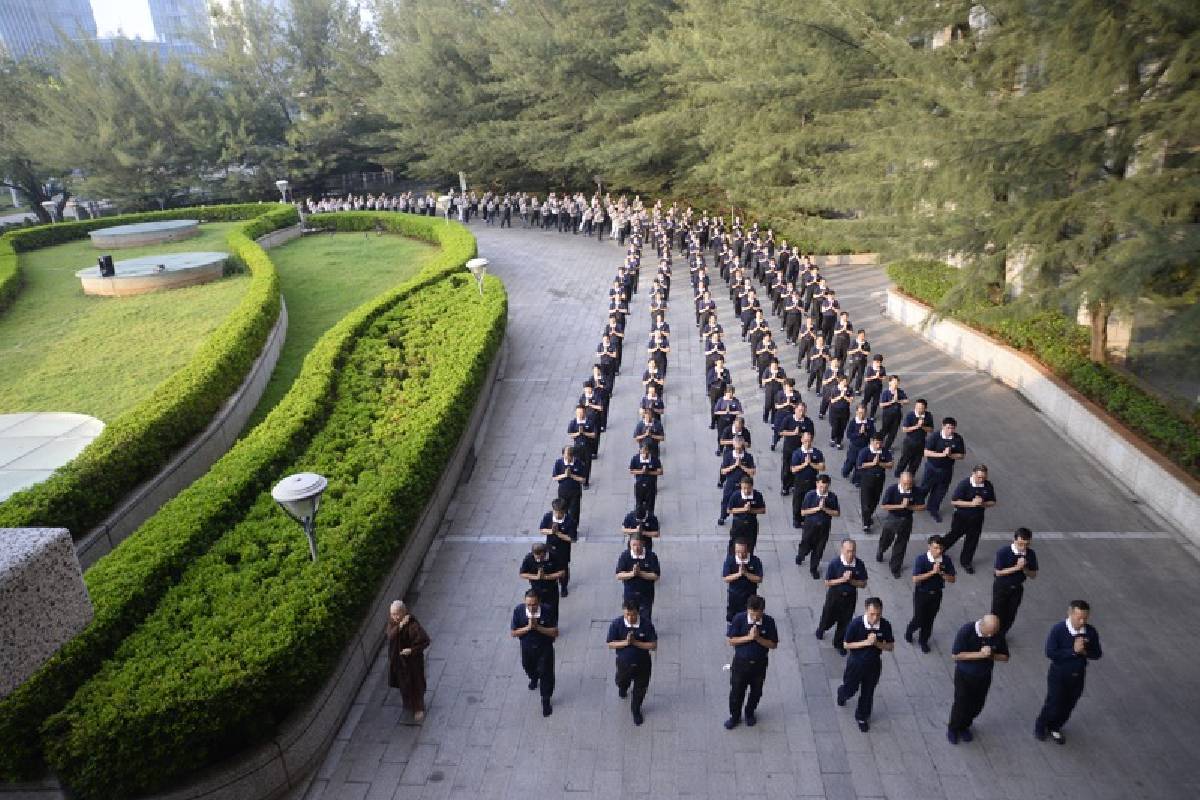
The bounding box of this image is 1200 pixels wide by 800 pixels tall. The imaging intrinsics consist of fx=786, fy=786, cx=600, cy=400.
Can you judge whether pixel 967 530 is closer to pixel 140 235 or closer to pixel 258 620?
pixel 258 620

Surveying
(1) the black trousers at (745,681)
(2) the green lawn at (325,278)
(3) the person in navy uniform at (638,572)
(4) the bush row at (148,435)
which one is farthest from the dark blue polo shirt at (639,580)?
(2) the green lawn at (325,278)

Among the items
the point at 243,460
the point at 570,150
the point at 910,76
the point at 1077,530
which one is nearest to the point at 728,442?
the point at 1077,530

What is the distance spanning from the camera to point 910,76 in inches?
481

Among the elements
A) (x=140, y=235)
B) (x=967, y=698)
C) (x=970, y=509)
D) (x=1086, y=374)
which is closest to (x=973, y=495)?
(x=970, y=509)

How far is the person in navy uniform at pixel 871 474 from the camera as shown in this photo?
868cm

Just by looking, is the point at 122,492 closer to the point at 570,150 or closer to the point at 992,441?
the point at 992,441

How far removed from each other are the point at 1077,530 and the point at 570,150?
24957 millimetres

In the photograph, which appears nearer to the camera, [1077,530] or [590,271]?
[1077,530]

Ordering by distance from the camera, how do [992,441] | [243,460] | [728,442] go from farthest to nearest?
[992,441], [728,442], [243,460]

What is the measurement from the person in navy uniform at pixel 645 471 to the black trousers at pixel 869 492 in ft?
7.54

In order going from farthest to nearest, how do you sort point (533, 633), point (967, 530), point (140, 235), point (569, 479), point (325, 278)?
1. point (140, 235)
2. point (325, 278)
3. point (569, 479)
4. point (967, 530)
5. point (533, 633)

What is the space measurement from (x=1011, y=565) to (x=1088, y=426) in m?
5.09

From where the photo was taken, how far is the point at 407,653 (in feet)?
20.1

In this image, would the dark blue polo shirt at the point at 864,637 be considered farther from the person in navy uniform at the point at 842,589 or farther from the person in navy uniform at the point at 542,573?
the person in navy uniform at the point at 542,573
